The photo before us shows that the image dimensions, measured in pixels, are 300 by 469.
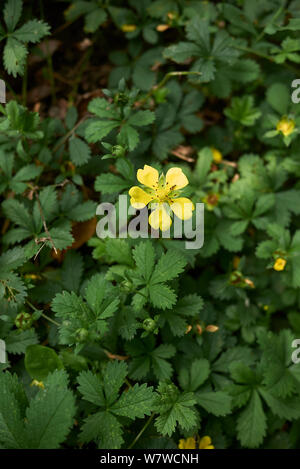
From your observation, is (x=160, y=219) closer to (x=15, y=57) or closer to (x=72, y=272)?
(x=72, y=272)

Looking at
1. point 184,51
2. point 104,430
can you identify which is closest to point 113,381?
point 104,430

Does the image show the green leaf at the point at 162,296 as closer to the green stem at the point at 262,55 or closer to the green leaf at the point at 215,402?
the green leaf at the point at 215,402

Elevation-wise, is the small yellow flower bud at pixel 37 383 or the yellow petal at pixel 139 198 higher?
the yellow petal at pixel 139 198

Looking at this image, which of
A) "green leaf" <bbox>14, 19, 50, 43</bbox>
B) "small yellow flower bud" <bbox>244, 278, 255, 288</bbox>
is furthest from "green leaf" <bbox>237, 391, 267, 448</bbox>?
"green leaf" <bbox>14, 19, 50, 43</bbox>

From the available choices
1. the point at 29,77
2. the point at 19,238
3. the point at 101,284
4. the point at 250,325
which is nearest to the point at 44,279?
the point at 19,238

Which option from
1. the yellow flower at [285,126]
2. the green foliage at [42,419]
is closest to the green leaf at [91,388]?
the green foliage at [42,419]

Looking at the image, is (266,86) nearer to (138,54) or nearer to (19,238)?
(138,54)
